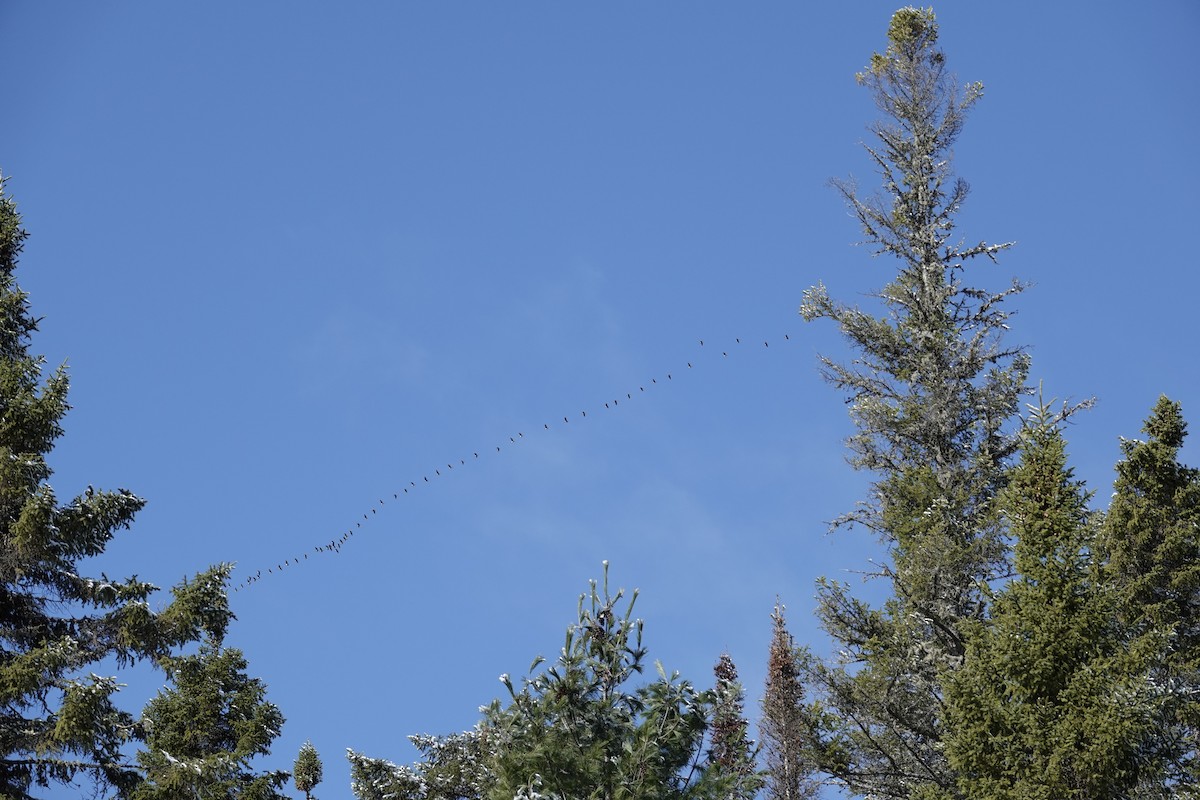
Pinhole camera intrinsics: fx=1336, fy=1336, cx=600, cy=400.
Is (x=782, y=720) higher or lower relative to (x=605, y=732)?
higher

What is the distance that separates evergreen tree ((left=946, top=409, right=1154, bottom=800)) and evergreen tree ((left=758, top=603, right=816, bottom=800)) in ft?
61.2

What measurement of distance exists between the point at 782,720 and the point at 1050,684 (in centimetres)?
2461

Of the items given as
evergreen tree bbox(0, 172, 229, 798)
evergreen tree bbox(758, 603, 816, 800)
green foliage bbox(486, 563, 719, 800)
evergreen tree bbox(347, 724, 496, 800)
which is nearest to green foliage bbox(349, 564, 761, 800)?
green foliage bbox(486, 563, 719, 800)

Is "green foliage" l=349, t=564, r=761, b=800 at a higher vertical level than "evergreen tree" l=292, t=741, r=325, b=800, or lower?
lower

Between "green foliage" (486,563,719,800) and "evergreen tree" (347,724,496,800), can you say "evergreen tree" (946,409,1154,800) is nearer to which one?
"green foliage" (486,563,719,800)

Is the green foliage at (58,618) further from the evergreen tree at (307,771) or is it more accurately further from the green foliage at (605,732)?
the evergreen tree at (307,771)

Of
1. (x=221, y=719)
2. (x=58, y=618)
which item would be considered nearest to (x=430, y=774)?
(x=221, y=719)

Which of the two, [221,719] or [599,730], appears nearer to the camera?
[599,730]

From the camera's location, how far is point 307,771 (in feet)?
98.2

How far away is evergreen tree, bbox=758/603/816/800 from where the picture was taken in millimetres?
34062

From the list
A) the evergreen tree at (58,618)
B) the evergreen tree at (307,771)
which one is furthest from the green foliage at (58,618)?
the evergreen tree at (307,771)

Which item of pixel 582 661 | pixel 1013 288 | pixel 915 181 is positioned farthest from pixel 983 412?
pixel 582 661

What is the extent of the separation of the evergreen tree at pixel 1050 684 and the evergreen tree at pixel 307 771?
19511 mm

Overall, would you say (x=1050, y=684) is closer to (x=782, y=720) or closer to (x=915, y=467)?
(x=915, y=467)
